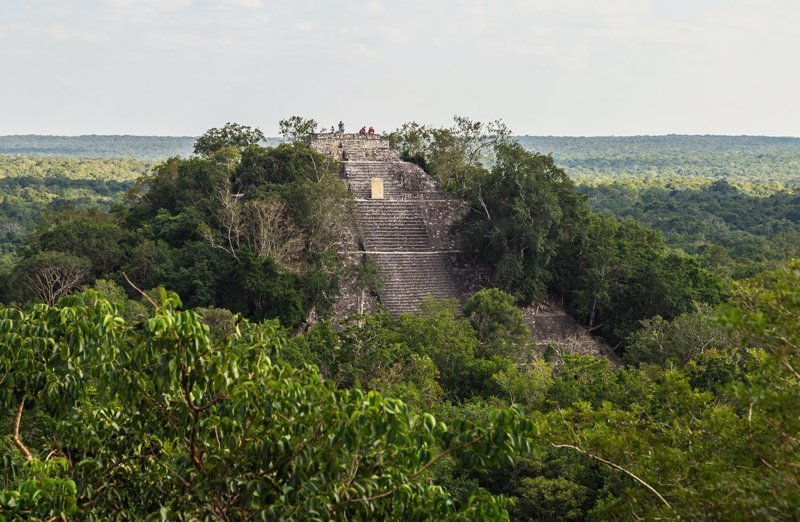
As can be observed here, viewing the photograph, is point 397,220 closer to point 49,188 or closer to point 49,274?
point 49,274

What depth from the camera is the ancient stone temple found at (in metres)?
20.3

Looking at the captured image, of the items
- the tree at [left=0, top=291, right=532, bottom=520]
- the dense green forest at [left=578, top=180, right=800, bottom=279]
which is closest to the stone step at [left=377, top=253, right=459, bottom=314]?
the dense green forest at [left=578, top=180, right=800, bottom=279]

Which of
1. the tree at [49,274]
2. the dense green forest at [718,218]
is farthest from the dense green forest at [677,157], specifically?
the tree at [49,274]

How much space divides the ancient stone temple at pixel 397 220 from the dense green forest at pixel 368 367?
0.67 meters

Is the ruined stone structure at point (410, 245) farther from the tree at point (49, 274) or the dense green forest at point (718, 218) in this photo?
the dense green forest at point (718, 218)

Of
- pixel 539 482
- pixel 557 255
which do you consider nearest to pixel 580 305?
pixel 557 255

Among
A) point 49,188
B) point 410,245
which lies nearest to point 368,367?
point 410,245

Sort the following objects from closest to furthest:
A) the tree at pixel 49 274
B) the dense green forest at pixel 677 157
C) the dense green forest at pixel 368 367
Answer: the dense green forest at pixel 368 367 < the tree at pixel 49 274 < the dense green forest at pixel 677 157

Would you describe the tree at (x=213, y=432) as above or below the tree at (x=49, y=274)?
above

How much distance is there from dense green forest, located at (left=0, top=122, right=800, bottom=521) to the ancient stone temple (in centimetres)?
67

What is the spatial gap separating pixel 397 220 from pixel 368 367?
26.5 feet

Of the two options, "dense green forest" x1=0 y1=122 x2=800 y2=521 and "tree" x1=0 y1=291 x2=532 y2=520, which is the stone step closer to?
"dense green forest" x1=0 y1=122 x2=800 y2=521

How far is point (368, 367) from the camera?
14.6 m

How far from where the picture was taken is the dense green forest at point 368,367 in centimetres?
449
